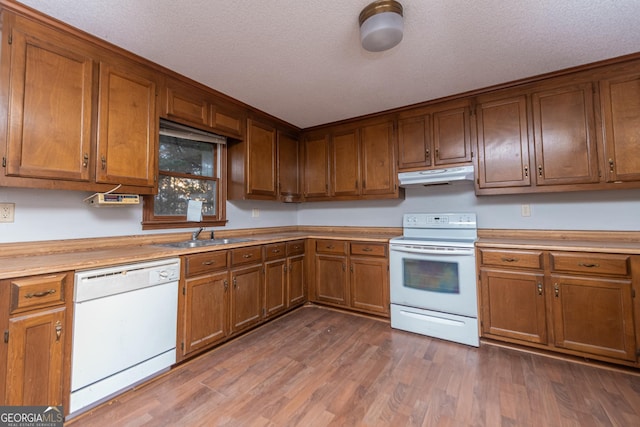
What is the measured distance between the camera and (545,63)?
7.09ft

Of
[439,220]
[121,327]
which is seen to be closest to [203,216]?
[121,327]

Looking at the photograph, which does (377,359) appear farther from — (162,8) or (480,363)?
(162,8)

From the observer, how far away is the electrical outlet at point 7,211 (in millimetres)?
1665

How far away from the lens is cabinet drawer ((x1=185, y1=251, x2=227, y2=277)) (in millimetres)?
2086

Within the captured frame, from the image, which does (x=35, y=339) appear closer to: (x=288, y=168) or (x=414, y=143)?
(x=288, y=168)

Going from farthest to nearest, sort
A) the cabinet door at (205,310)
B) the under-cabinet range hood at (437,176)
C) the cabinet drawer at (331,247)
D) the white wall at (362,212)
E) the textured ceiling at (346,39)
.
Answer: the cabinet drawer at (331,247) < the under-cabinet range hood at (437,176) < the cabinet door at (205,310) < the white wall at (362,212) < the textured ceiling at (346,39)

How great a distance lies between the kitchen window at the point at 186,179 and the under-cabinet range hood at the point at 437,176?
6.65ft

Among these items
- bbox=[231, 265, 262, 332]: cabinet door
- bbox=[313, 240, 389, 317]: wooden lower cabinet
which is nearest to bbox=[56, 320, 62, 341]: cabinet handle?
bbox=[231, 265, 262, 332]: cabinet door

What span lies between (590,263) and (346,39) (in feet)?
7.91

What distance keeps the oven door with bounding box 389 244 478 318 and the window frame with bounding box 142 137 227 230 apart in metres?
1.91

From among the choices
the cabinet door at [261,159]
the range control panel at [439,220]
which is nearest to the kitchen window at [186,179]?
the cabinet door at [261,159]

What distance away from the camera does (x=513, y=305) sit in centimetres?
229

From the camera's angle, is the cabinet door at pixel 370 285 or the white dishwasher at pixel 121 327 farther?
the cabinet door at pixel 370 285

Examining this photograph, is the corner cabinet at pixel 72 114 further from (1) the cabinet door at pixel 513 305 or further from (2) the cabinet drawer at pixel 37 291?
(1) the cabinet door at pixel 513 305
